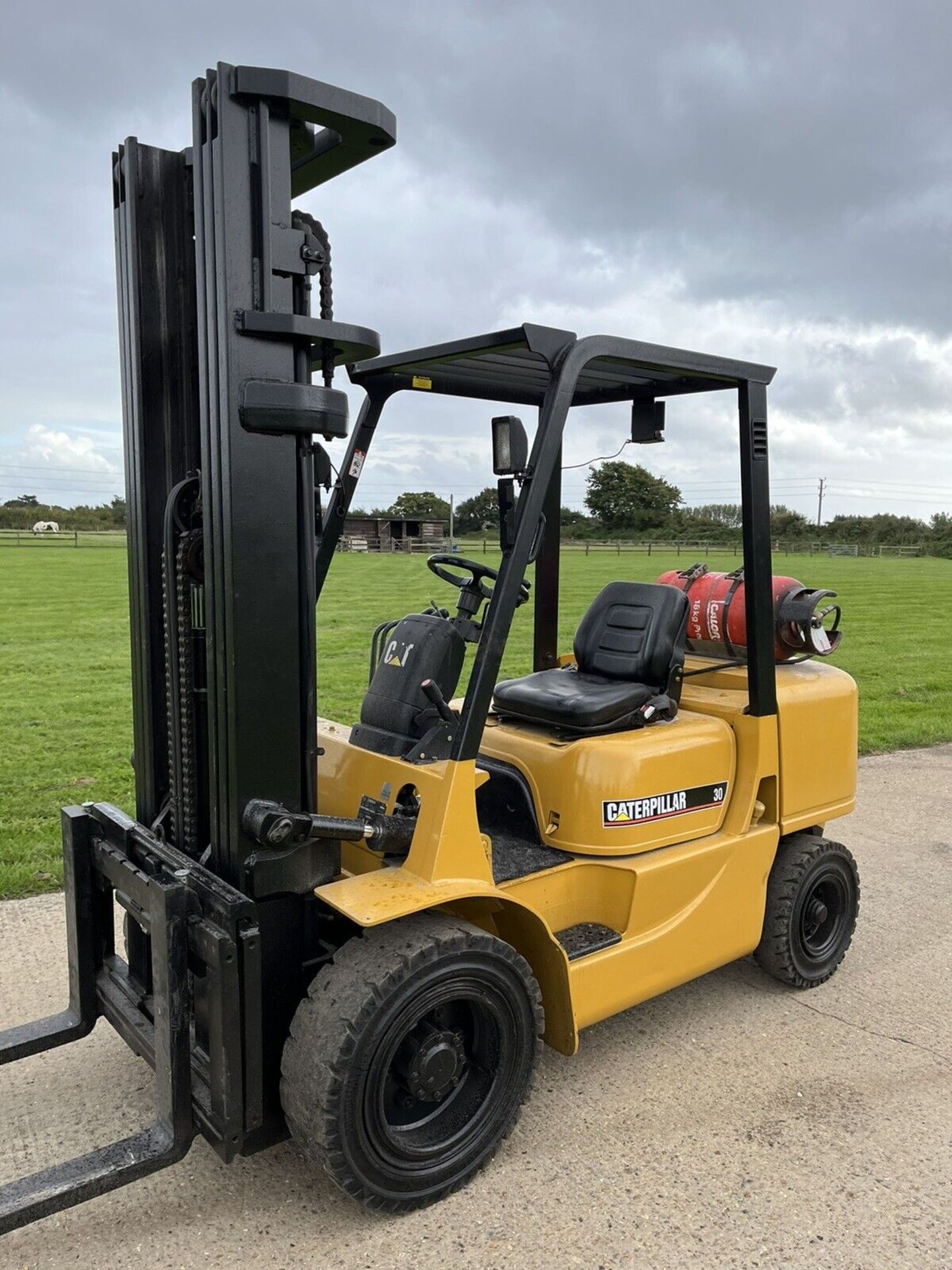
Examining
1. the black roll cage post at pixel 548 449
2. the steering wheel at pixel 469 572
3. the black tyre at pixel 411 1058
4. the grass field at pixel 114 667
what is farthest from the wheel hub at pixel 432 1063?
the grass field at pixel 114 667

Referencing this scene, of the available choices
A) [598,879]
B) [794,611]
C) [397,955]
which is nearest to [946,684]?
[794,611]

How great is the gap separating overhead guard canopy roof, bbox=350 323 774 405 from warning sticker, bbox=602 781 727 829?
158 centimetres

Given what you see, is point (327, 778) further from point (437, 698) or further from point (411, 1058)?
point (411, 1058)

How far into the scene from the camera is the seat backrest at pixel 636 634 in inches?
166

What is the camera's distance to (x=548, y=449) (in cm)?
324

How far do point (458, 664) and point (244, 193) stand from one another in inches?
66.3

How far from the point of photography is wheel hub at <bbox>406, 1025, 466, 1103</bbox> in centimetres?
299

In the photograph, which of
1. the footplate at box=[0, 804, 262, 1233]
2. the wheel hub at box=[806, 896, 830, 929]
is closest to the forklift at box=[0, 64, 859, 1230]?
the footplate at box=[0, 804, 262, 1233]

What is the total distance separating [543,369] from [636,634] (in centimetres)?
118

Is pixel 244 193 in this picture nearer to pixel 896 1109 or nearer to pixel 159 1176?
pixel 159 1176

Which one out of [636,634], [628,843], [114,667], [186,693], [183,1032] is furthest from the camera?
[114,667]

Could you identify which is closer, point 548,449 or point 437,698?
point 548,449

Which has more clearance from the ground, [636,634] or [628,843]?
[636,634]

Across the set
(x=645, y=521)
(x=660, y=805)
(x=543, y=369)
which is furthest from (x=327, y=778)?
(x=645, y=521)
